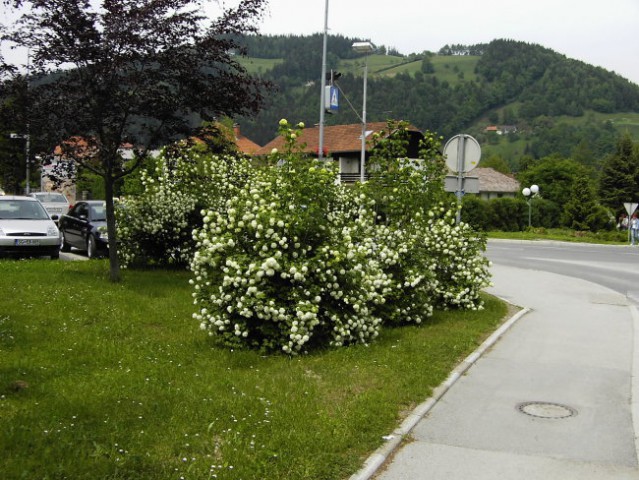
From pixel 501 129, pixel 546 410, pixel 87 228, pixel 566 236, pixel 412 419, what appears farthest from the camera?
pixel 501 129

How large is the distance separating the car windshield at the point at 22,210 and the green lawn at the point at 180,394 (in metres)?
7.52

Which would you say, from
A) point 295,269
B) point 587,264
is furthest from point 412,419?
point 587,264

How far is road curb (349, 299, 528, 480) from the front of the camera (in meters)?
4.73

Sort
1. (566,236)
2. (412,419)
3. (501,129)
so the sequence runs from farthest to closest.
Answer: (501,129), (566,236), (412,419)

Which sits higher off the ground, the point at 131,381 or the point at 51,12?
the point at 51,12

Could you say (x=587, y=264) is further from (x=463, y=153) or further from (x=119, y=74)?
(x=119, y=74)

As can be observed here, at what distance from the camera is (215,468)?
4492 millimetres

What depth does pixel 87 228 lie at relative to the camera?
17.5m

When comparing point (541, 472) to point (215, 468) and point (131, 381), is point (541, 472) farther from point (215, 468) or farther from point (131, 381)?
point (131, 381)

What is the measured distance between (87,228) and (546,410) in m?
13.8

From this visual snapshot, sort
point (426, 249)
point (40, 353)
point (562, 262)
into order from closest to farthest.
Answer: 1. point (40, 353)
2. point (426, 249)
3. point (562, 262)

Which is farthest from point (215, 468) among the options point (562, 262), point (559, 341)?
point (562, 262)

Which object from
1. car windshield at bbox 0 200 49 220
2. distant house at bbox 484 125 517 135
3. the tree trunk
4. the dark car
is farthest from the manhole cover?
distant house at bbox 484 125 517 135

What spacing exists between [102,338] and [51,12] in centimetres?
628
